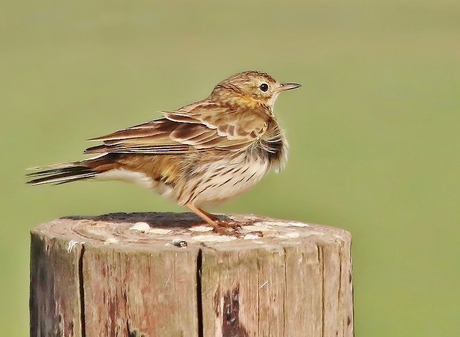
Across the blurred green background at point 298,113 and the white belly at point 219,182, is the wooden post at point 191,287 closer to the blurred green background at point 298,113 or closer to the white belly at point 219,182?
the white belly at point 219,182

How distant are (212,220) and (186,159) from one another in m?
0.70

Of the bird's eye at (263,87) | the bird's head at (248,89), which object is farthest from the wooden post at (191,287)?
the bird's eye at (263,87)

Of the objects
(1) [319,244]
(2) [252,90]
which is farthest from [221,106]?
(1) [319,244]

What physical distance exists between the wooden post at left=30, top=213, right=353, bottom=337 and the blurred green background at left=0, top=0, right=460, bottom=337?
350 centimetres

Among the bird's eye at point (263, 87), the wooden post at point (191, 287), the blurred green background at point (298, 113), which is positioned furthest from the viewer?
the blurred green background at point (298, 113)

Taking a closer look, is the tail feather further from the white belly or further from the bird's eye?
the bird's eye

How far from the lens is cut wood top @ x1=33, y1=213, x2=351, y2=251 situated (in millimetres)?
6039

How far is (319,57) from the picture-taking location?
96.2ft

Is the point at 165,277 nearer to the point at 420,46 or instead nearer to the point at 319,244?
the point at 319,244

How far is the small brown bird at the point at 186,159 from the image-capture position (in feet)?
25.3

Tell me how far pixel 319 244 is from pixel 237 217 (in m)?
1.90

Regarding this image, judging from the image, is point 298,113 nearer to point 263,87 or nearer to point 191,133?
point 263,87

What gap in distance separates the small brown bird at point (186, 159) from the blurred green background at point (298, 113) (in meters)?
1.18

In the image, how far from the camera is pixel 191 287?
5.62 m
